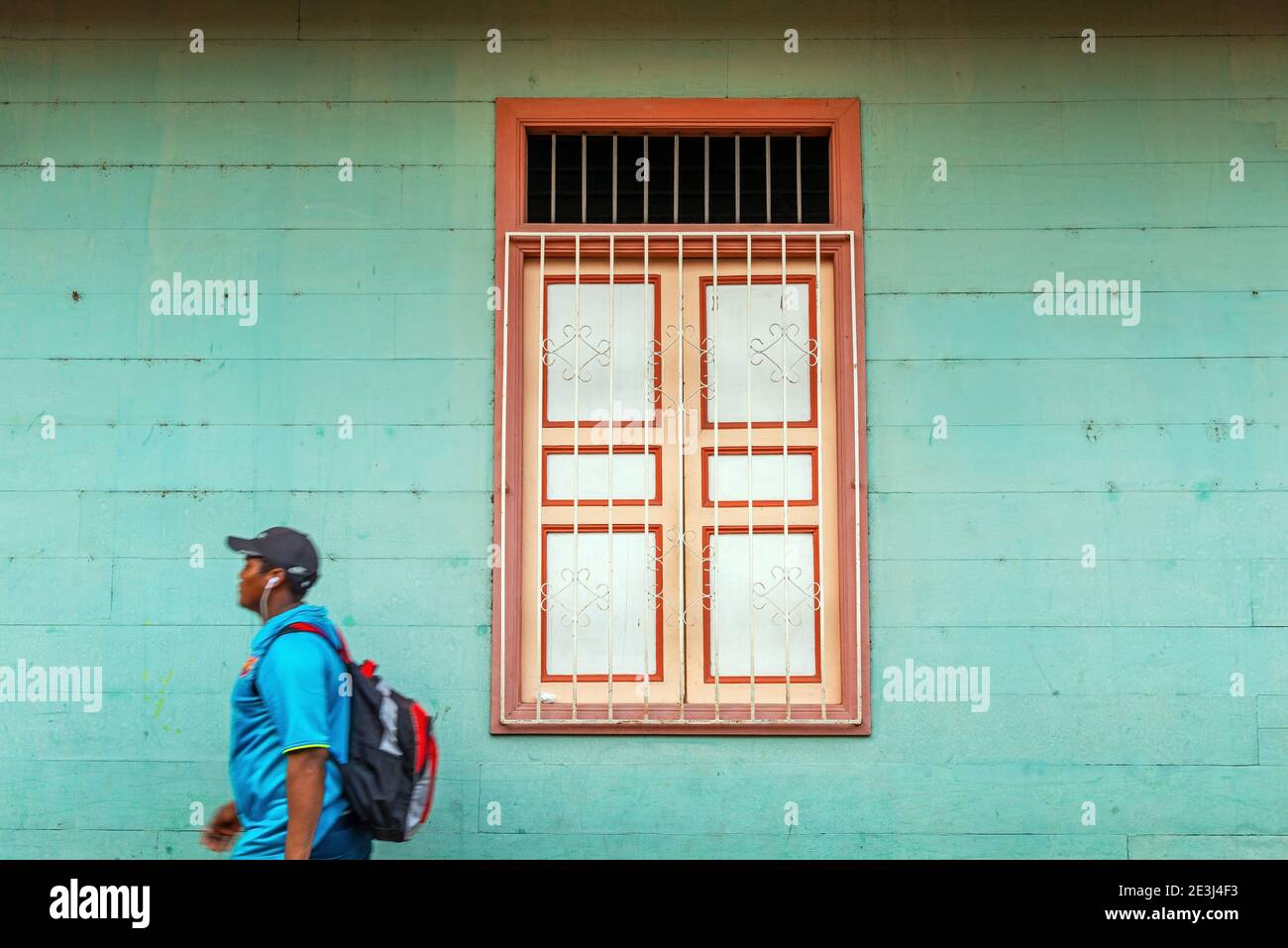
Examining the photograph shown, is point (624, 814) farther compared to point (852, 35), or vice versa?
point (852, 35)

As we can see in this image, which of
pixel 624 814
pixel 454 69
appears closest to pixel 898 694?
pixel 624 814

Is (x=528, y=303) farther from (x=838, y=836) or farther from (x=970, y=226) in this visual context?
(x=838, y=836)

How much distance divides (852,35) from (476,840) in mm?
3484

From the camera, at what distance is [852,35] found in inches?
201

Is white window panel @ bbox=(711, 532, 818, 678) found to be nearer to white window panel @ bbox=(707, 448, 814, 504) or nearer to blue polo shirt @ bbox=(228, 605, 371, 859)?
white window panel @ bbox=(707, 448, 814, 504)

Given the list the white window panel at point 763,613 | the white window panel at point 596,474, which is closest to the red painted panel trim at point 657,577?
the white window panel at point 596,474

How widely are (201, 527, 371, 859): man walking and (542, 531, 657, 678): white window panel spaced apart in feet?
4.62

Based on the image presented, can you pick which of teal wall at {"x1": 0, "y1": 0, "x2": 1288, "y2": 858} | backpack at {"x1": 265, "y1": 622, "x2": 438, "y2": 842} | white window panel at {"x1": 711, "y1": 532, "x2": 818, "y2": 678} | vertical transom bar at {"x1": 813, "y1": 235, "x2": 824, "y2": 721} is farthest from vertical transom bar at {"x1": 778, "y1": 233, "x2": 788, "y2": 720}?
backpack at {"x1": 265, "y1": 622, "x2": 438, "y2": 842}

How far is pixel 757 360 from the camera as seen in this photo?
16.6 feet

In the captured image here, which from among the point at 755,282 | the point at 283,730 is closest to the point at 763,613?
the point at 755,282

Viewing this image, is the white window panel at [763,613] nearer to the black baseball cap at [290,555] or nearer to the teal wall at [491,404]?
the teal wall at [491,404]

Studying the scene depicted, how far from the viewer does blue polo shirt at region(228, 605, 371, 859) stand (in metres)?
3.46

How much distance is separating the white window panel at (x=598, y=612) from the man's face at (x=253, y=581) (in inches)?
56.2

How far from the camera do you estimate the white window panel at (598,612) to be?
4.95 metres
